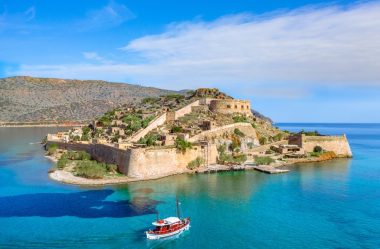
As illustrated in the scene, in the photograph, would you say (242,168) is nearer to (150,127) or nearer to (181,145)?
(181,145)

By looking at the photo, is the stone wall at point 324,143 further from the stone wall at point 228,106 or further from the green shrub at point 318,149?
the stone wall at point 228,106

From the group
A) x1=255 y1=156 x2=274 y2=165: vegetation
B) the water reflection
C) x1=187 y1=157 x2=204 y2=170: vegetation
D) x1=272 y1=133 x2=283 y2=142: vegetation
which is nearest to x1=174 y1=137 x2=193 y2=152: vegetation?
x1=187 y1=157 x2=204 y2=170: vegetation

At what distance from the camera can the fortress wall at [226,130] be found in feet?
150

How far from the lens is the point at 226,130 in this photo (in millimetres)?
49188

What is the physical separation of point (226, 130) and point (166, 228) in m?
28.0

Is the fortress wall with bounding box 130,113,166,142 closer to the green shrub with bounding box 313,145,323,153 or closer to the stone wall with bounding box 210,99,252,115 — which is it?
the stone wall with bounding box 210,99,252,115

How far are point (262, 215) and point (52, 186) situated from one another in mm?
17541

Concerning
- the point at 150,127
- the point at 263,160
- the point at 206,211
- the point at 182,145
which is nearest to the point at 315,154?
the point at 263,160

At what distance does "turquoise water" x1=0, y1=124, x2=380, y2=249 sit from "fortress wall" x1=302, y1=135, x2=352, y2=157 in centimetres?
1204

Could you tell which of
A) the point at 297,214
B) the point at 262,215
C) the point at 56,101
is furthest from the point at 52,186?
the point at 56,101

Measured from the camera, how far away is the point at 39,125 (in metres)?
139

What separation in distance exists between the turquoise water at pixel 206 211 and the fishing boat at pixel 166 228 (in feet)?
1.30

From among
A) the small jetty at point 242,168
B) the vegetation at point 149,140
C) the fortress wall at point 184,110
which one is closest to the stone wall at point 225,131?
the vegetation at point 149,140

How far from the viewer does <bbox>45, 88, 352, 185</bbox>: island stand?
37062 mm
